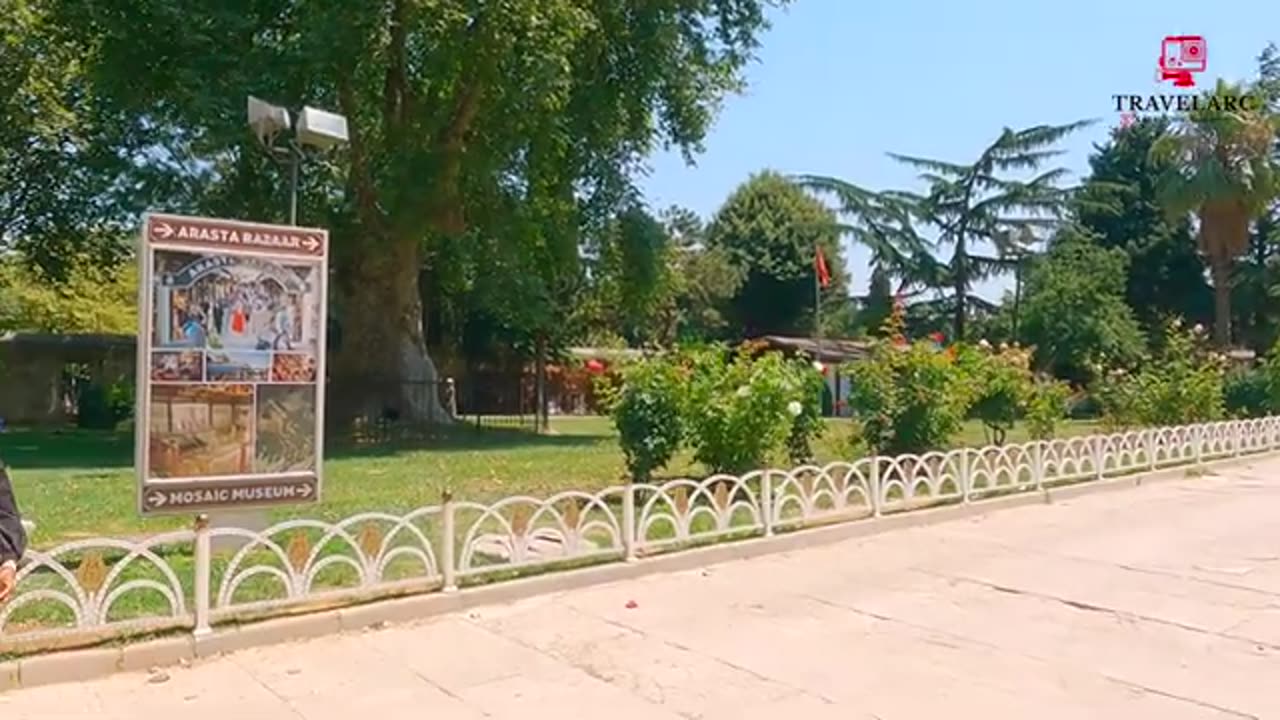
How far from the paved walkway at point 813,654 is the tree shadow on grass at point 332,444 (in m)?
10.8

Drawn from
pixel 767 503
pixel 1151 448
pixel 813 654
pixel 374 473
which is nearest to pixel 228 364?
pixel 813 654

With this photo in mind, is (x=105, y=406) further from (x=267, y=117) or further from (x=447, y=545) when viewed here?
(x=447, y=545)

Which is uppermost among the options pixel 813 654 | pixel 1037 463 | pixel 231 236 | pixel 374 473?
pixel 231 236

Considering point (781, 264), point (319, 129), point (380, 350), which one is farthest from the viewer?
point (781, 264)

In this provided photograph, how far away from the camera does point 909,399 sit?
441 inches

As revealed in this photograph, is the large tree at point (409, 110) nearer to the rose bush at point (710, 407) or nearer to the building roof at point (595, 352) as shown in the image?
the rose bush at point (710, 407)

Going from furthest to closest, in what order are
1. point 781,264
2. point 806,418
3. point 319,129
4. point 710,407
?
point 781,264
point 806,418
point 710,407
point 319,129

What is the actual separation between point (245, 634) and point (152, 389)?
5.65 ft

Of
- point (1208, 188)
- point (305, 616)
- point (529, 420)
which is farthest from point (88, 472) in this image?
point (1208, 188)

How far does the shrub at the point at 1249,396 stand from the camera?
2086 cm

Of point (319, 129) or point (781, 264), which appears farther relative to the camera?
point (781, 264)

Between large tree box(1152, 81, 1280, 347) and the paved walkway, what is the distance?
88.4 ft

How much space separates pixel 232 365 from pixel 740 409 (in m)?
4.74

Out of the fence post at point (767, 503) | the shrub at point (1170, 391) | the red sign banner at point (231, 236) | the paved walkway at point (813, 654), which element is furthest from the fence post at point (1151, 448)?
the red sign banner at point (231, 236)
